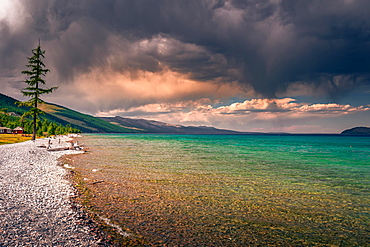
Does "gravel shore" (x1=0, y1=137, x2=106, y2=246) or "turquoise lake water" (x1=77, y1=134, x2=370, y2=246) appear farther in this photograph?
"turquoise lake water" (x1=77, y1=134, x2=370, y2=246)

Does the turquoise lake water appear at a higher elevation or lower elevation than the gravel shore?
lower

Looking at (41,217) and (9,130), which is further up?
(9,130)

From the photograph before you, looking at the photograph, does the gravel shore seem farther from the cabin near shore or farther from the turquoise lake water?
the cabin near shore

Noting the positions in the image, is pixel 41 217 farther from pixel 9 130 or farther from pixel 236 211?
pixel 9 130

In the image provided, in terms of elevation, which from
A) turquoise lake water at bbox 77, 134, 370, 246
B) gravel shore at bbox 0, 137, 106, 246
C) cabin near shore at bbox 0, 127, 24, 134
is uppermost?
cabin near shore at bbox 0, 127, 24, 134

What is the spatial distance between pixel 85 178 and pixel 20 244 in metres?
14.6

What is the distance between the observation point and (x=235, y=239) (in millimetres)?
10812

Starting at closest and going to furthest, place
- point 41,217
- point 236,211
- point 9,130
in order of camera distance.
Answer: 1. point 41,217
2. point 236,211
3. point 9,130

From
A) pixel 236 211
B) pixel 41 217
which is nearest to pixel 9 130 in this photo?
pixel 41 217

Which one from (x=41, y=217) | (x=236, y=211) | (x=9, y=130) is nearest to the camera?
(x=41, y=217)

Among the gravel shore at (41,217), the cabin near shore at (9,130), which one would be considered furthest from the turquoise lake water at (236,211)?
the cabin near shore at (9,130)

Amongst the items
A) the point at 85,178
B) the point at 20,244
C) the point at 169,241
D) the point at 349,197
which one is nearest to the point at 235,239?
the point at 169,241

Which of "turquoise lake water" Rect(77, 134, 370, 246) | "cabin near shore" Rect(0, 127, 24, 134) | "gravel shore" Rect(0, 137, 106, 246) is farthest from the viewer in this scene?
"cabin near shore" Rect(0, 127, 24, 134)

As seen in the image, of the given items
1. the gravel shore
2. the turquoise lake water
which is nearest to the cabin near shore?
the gravel shore
